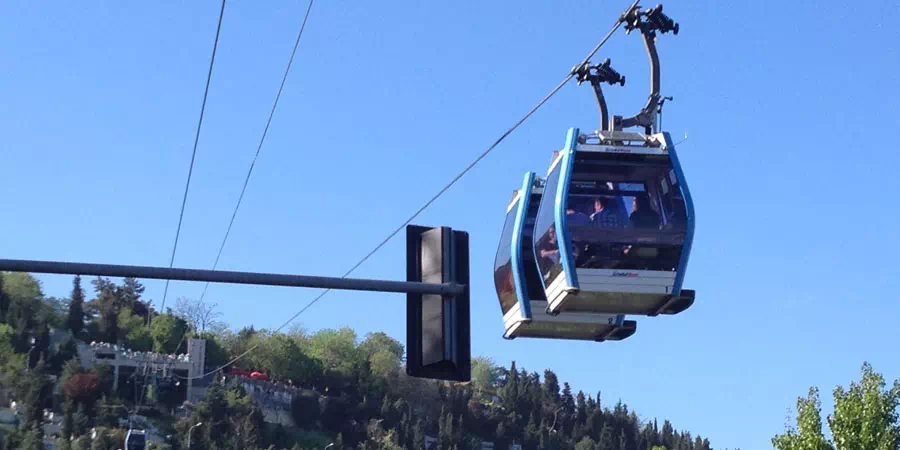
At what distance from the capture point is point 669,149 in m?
19.3

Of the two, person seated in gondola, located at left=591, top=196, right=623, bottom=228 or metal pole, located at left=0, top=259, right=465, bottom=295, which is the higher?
person seated in gondola, located at left=591, top=196, right=623, bottom=228

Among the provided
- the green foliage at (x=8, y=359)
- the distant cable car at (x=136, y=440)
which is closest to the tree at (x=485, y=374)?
the green foliage at (x=8, y=359)

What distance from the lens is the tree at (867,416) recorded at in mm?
27438

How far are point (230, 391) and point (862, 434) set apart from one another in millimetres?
83054

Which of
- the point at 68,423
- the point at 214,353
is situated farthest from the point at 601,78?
the point at 214,353

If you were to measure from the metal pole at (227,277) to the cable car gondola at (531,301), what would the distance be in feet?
27.4

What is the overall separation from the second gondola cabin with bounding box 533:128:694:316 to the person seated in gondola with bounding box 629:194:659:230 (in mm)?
14

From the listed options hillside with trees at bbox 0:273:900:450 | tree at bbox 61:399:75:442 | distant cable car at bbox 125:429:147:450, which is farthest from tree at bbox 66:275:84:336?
distant cable car at bbox 125:429:147:450

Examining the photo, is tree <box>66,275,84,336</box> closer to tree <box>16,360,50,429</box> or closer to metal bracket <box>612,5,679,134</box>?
tree <box>16,360,50,429</box>

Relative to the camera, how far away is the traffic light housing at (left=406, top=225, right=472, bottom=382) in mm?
12125

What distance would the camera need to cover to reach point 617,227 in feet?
62.2

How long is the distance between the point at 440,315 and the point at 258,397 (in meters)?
113

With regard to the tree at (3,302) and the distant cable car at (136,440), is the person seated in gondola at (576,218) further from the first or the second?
the tree at (3,302)

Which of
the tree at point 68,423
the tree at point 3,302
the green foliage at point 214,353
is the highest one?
the tree at point 3,302
